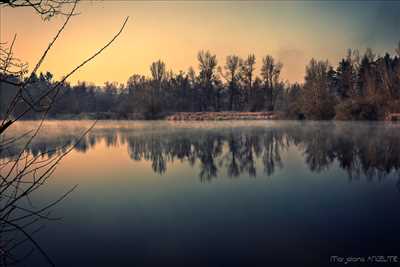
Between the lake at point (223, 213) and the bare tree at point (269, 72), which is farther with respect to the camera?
the bare tree at point (269, 72)

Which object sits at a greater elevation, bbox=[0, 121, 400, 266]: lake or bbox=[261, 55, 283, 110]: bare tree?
bbox=[261, 55, 283, 110]: bare tree

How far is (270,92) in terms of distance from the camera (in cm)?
5516

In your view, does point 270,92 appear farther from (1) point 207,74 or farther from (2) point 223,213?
(2) point 223,213

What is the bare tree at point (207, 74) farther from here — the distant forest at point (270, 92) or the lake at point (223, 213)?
the lake at point (223, 213)

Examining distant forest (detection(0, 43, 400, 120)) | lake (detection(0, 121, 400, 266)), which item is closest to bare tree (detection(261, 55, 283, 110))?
distant forest (detection(0, 43, 400, 120))

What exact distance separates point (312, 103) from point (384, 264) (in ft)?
123

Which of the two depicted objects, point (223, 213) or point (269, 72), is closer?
point (223, 213)

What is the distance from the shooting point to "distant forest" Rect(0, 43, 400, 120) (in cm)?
3444

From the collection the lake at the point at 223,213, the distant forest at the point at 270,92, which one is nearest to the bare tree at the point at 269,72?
the distant forest at the point at 270,92

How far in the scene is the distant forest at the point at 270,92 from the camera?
34438 mm

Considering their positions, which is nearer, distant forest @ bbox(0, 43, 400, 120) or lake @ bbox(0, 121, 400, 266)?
lake @ bbox(0, 121, 400, 266)

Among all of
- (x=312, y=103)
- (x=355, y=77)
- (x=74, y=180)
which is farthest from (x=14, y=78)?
(x=355, y=77)

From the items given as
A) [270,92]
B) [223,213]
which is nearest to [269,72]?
[270,92]

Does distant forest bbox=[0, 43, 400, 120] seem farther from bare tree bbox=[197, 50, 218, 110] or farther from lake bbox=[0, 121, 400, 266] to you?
lake bbox=[0, 121, 400, 266]
